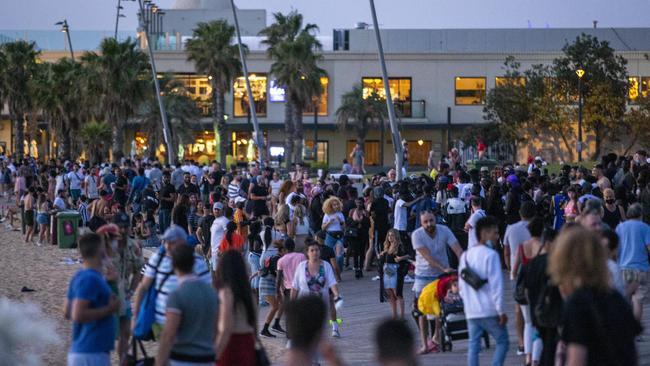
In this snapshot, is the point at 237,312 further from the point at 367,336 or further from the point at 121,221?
the point at 367,336

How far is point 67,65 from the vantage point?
2576 inches

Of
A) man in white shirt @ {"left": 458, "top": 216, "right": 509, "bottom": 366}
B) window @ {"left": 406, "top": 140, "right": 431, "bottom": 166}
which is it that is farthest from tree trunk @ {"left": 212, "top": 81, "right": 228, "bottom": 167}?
man in white shirt @ {"left": 458, "top": 216, "right": 509, "bottom": 366}

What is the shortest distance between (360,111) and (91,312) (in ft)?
184

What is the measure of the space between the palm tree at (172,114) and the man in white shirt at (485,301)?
53.9m

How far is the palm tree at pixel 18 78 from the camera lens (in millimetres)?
68188

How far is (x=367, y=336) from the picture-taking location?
1549 cm

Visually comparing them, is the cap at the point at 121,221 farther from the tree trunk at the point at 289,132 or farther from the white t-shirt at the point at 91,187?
the tree trunk at the point at 289,132

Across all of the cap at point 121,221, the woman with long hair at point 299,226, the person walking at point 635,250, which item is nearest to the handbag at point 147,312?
the cap at point 121,221

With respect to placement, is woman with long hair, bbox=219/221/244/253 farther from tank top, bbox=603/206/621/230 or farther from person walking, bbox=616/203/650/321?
person walking, bbox=616/203/650/321

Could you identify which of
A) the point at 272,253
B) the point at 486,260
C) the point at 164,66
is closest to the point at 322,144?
the point at 164,66

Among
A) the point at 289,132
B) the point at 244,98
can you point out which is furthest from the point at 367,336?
the point at 244,98

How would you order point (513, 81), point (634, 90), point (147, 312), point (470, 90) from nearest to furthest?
point (147, 312), point (513, 81), point (634, 90), point (470, 90)

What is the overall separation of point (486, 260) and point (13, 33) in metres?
97.4

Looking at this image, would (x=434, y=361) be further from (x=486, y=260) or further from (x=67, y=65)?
(x=67, y=65)
